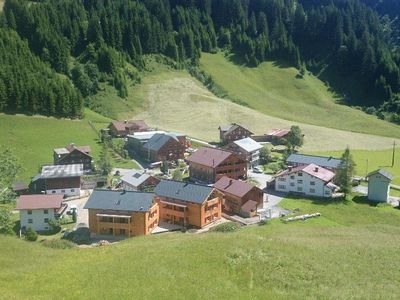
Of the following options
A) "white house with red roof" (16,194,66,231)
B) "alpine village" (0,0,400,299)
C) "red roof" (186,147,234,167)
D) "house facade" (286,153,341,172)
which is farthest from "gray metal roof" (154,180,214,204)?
"house facade" (286,153,341,172)

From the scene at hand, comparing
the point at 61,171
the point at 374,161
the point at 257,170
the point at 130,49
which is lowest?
the point at 374,161

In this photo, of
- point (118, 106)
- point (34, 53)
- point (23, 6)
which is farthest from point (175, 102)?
point (23, 6)

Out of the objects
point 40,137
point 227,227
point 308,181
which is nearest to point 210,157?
point 308,181

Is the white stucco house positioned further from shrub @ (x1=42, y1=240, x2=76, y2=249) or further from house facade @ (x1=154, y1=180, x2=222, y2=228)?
shrub @ (x1=42, y1=240, x2=76, y2=249)

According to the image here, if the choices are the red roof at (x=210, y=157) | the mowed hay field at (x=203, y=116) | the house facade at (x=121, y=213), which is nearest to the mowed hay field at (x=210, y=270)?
the house facade at (x=121, y=213)

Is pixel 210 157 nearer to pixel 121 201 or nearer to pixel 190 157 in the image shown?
pixel 190 157

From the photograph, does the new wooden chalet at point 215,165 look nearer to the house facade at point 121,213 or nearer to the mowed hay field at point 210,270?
the house facade at point 121,213

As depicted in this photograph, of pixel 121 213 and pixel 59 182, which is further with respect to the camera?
pixel 59 182
